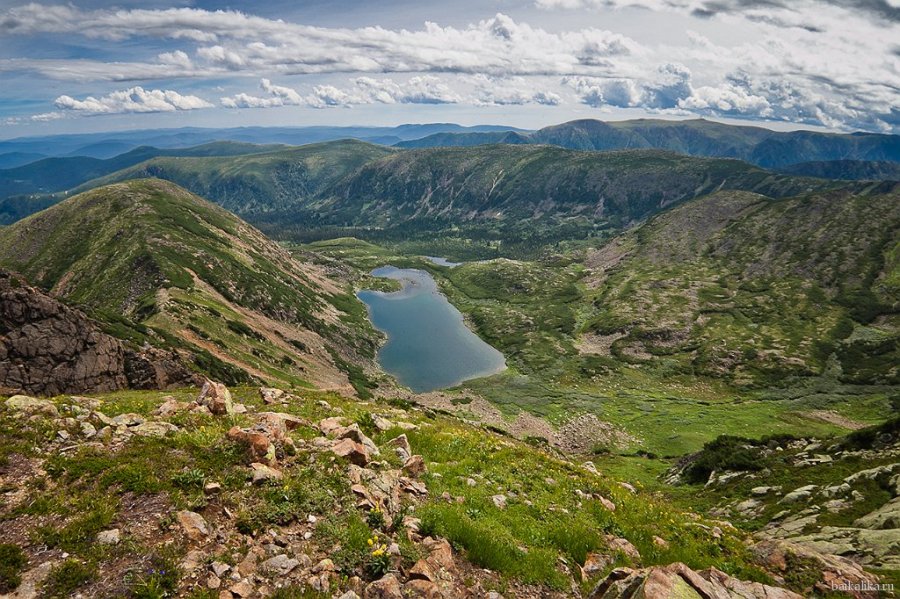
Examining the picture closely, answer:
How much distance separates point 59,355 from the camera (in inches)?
2285

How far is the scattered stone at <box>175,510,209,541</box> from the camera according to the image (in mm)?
12938

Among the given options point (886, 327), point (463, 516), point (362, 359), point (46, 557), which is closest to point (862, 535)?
point (463, 516)

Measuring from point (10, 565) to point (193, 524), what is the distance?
12.6 feet

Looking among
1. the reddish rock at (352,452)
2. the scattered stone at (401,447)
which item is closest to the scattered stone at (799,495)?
the scattered stone at (401,447)

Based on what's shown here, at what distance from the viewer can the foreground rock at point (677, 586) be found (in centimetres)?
1199

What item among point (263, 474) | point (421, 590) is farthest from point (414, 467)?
point (421, 590)

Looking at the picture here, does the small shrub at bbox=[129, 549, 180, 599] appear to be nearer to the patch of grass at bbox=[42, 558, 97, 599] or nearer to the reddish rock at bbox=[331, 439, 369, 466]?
the patch of grass at bbox=[42, 558, 97, 599]

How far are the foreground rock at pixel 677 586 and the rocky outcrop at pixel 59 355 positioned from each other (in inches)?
2436

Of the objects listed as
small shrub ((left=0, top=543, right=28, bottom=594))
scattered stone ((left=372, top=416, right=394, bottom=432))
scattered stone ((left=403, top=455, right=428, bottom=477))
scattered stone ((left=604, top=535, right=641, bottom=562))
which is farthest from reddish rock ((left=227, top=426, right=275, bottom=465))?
scattered stone ((left=604, top=535, right=641, bottom=562))

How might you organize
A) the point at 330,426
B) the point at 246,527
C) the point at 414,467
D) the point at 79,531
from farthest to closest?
the point at 330,426 < the point at 414,467 < the point at 246,527 < the point at 79,531

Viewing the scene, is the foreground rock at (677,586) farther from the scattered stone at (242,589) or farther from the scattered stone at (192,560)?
the scattered stone at (192,560)

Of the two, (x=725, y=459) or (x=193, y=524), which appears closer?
(x=193, y=524)

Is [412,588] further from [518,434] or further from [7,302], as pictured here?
[518,434]

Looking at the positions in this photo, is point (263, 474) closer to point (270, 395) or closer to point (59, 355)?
point (270, 395)
